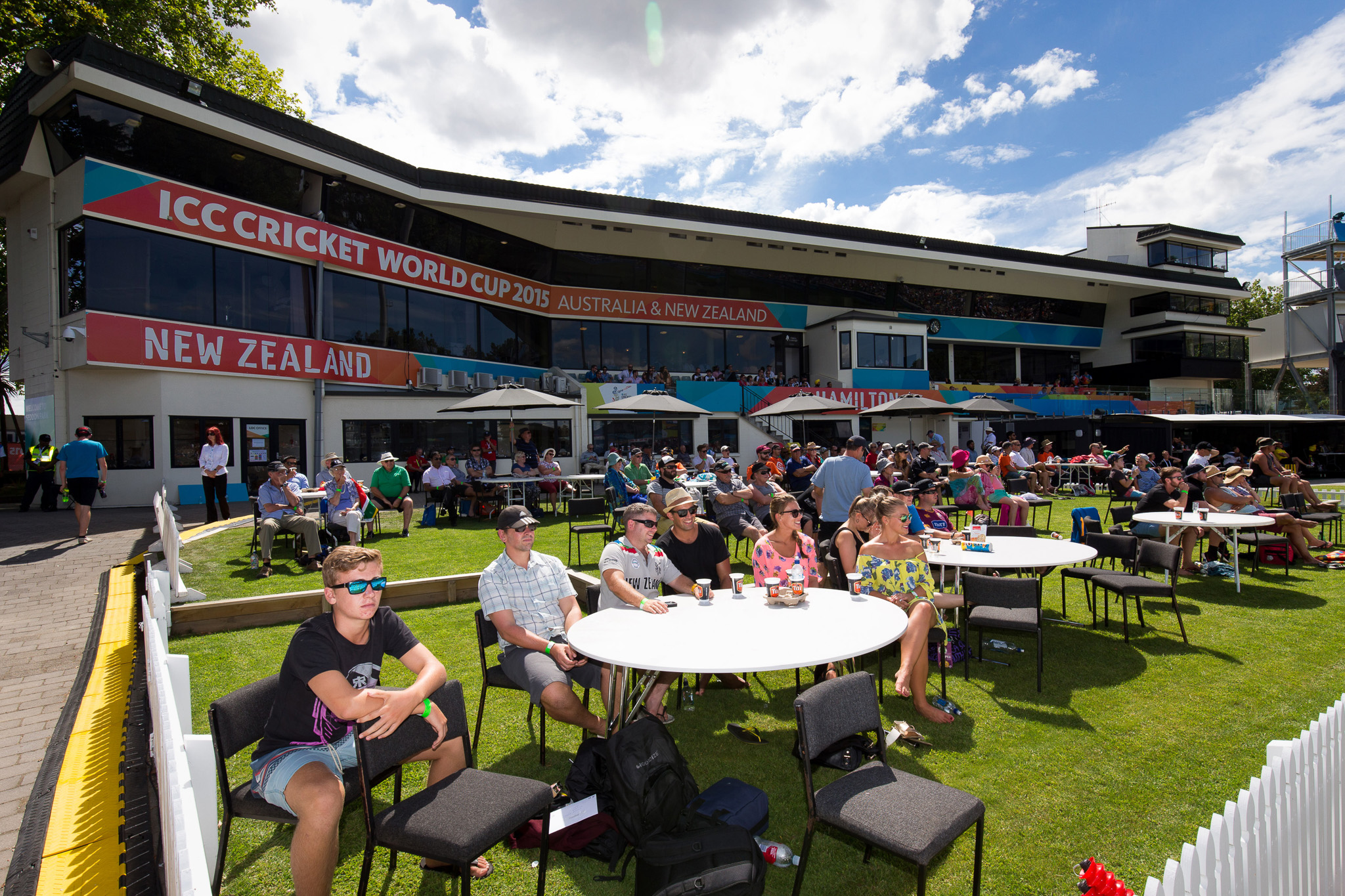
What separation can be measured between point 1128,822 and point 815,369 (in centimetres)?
2555

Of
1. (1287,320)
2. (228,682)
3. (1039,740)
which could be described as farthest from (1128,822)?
(1287,320)

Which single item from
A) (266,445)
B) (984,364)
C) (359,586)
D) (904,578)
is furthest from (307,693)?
(984,364)

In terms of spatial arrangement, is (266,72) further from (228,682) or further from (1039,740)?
(1039,740)

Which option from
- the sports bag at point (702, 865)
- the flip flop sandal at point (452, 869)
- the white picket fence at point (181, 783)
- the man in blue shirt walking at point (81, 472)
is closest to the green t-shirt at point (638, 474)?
the man in blue shirt walking at point (81, 472)

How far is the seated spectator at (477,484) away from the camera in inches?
496

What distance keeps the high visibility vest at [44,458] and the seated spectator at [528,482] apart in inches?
336

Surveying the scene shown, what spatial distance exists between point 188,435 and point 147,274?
3244 mm

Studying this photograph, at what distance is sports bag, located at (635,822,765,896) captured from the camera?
7.17 feet

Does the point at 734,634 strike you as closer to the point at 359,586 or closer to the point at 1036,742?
the point at 359,586

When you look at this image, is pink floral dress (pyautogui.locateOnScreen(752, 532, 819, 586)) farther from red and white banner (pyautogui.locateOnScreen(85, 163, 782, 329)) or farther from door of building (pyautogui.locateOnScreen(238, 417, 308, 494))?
red and white banner (pyautogui.locateOnScreen(85, 163, 782, 329))

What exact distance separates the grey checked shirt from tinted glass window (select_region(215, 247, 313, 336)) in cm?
1349

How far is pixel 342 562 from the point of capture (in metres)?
2.52

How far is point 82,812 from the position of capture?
2693 millimetres

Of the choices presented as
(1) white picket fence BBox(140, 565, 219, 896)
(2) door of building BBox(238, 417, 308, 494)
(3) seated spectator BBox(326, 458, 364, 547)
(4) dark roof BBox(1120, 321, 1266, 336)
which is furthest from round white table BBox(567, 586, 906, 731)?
(4) dark roof BBox(1120, 321, 1266, 336)
